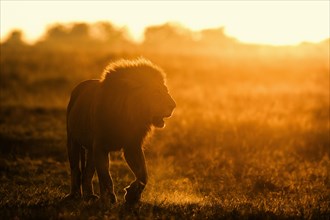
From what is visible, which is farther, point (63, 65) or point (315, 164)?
point (63, 65)

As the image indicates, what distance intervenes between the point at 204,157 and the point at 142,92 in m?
5.72

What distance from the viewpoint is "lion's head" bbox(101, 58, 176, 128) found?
7.64 metres

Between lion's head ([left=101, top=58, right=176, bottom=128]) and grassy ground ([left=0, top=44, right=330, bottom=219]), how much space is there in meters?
1.08

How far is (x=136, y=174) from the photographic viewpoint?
7844mm

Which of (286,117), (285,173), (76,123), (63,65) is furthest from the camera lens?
(63,65)

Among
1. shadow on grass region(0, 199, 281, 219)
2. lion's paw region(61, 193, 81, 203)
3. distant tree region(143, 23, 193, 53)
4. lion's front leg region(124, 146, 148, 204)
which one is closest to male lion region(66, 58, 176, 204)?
lion's front leg region(124, 146, 148, 204)

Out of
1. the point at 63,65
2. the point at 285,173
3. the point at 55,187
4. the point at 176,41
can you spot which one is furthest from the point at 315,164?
the point at 176,41

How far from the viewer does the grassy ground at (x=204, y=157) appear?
7.89 meters

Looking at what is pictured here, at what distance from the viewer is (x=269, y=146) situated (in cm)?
1455

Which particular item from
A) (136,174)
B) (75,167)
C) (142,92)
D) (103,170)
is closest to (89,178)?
(75,167)

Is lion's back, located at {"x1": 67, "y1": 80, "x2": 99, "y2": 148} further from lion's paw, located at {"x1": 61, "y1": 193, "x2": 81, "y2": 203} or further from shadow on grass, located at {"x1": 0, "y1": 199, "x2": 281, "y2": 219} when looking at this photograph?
shadow on grass, located at {"x1": 0, "y1": 199, "x2": 281, "y2": 219}

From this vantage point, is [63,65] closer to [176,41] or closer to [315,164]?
[315,164]

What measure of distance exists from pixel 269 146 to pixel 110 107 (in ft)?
24.1

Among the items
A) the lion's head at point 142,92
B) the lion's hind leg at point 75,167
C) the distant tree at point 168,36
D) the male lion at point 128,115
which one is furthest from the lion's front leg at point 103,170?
the distant tree at point 168,36
